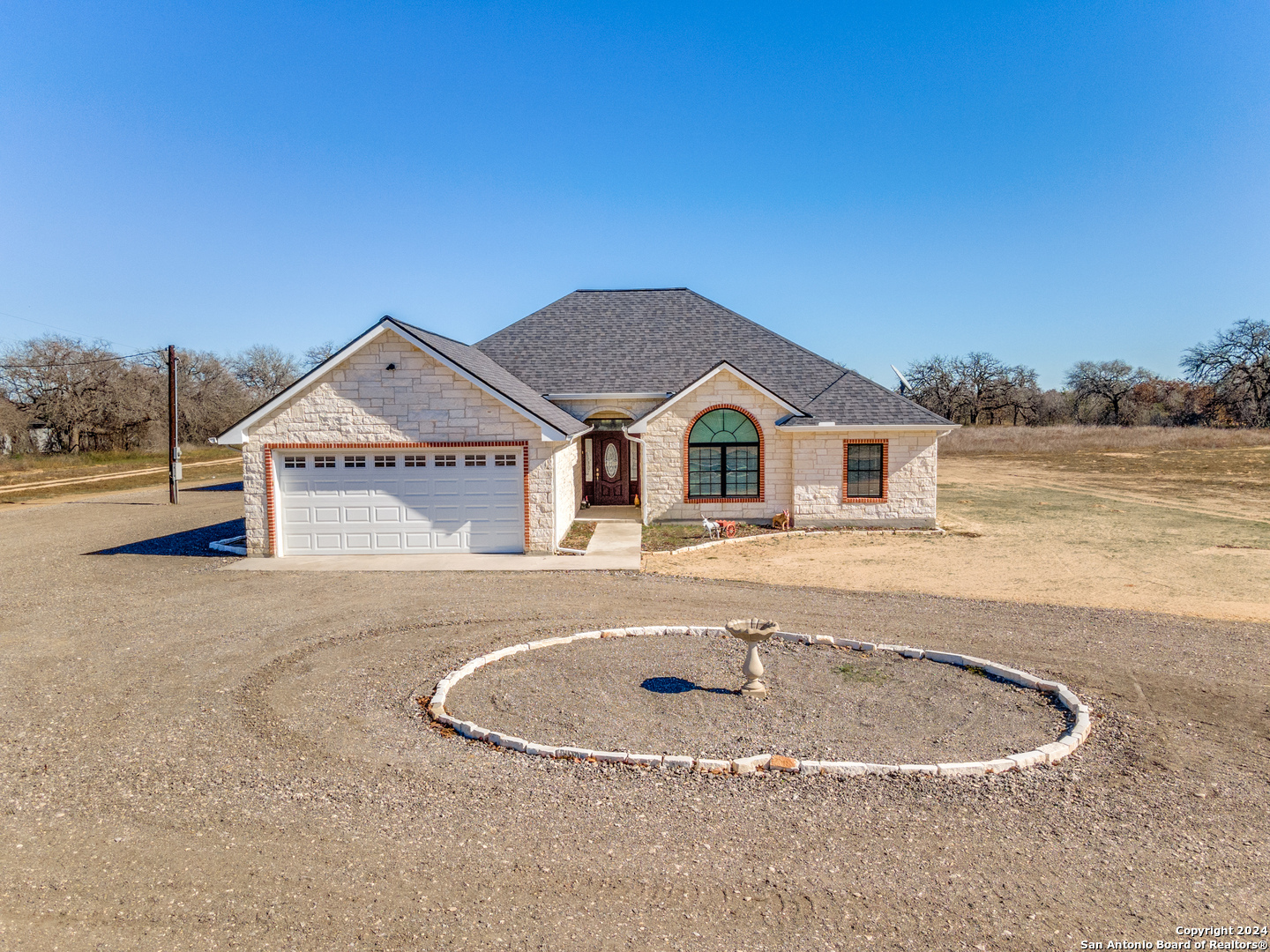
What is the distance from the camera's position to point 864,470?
21141 millimetres

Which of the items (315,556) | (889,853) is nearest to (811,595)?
(889,853)

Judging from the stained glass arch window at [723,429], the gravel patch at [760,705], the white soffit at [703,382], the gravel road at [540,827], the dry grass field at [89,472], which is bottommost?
the gravel road at [540,827]

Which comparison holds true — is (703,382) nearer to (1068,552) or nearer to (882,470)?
(882,470)

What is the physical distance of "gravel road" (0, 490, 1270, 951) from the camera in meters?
4.46

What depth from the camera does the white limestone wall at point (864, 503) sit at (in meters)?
21.0

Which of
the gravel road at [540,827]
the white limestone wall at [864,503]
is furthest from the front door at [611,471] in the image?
the gravel road at [540,827]

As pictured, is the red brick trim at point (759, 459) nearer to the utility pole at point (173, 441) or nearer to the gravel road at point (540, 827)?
the gravel road at point (540, 827)

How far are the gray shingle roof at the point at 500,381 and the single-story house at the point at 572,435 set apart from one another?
13 cm

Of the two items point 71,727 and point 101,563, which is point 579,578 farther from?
point 101,563

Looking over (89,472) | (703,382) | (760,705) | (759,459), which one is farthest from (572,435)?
(89,472)

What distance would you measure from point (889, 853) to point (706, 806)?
1.35 m

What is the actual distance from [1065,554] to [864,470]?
5874 mm

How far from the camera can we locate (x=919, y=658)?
924 cm

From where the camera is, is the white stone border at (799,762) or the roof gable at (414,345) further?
the roof gable at (414,345)
